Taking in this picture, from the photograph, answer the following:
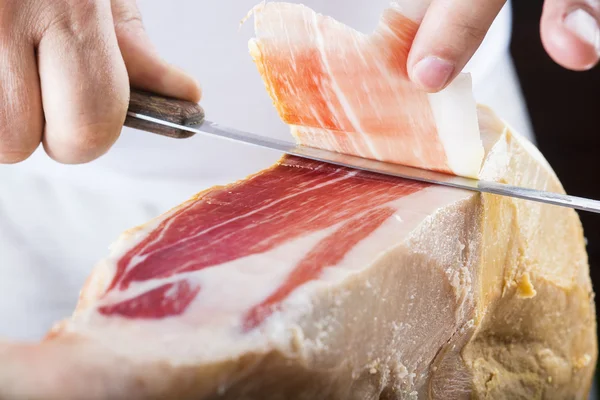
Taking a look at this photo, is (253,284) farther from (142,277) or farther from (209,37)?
(209,37)

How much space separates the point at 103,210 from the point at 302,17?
1211mm

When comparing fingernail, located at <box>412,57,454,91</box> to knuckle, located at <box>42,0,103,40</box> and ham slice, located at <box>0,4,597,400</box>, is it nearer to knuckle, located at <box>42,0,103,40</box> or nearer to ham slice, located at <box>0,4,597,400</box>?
ham slice, located at <box>0,4,597,400</box>

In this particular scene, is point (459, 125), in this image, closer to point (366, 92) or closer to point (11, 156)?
point (366, 92)

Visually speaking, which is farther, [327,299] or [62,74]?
[62,74]

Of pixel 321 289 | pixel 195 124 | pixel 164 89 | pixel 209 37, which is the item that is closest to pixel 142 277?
pixel 321 289

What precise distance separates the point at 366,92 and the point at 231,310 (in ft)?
2.33

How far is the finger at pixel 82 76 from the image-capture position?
60.2 inches

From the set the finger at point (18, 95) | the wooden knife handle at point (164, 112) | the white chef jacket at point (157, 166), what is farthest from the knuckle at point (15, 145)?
the white chef jacket at point (157, 166)

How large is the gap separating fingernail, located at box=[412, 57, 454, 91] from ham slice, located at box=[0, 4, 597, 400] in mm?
111

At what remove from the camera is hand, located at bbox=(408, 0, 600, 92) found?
1.30m

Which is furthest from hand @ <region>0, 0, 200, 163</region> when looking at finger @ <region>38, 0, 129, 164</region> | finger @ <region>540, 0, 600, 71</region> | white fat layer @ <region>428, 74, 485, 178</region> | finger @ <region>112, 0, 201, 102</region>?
finger @ <region>540, 0, 600, 71</region>

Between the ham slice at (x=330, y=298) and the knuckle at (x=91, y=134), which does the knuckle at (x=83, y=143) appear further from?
the ham slice at (x=330, y=298)

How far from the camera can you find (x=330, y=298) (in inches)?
42.3

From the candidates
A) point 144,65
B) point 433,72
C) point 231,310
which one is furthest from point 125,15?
point 231,310
